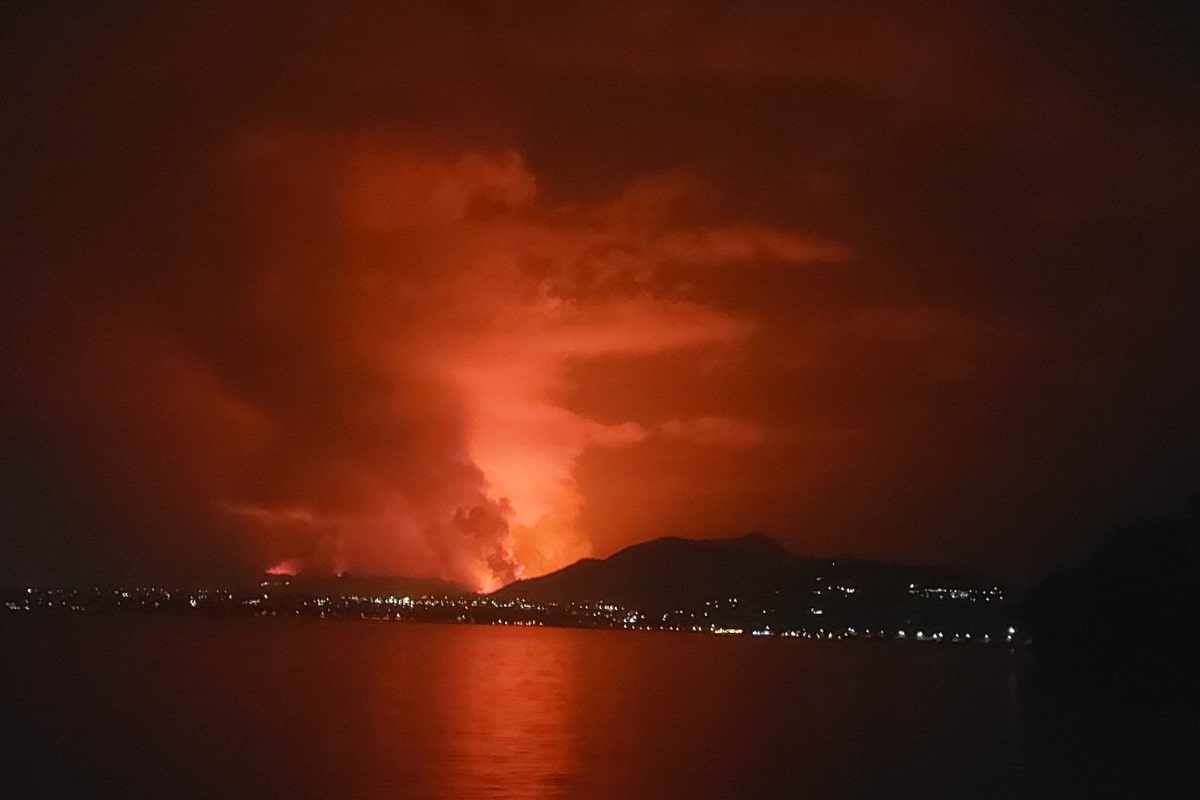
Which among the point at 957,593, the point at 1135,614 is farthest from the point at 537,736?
the point at 957,593

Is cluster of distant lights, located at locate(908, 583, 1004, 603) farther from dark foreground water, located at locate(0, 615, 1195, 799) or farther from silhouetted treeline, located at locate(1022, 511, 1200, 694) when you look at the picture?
dark foreground water, located at locate(0, 615, 1195, 799)

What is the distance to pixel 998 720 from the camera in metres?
46.1

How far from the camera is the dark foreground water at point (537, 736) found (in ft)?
90.8

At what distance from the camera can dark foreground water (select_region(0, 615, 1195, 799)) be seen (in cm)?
2769

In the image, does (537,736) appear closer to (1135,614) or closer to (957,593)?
(1135,614)

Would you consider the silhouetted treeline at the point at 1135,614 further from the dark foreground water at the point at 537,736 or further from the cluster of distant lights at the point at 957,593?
the cluster of distant lights at the point at 957,593

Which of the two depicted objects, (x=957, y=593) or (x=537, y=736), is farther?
(x=957, y=593)

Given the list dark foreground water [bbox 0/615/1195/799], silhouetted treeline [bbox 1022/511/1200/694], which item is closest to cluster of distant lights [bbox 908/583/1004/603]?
silhouetted treeline [bbox 1022/511/1200/694]

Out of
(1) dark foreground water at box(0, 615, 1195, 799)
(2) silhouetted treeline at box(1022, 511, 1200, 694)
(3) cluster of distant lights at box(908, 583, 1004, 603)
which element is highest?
(3) cluster of distant lights at box(908, 583, 1004, 603)

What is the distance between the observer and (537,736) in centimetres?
3675

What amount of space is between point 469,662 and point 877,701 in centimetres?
3686

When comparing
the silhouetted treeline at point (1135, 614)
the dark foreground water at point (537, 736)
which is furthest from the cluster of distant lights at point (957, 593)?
the dark foreground water at point (537, 736)

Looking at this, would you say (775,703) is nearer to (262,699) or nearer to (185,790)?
(262,699)

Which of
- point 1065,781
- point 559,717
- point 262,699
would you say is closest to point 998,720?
point 559,717
